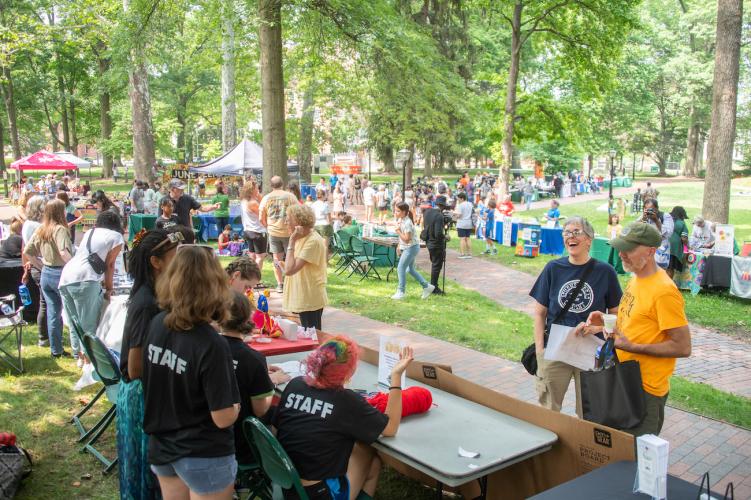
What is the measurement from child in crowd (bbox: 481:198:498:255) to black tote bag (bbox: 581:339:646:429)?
13.0m

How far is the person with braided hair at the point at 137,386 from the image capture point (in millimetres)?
3447

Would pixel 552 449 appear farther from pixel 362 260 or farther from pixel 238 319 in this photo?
pixel 362 260

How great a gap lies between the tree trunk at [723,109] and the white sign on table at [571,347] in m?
11.5

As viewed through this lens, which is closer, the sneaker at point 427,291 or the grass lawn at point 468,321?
the grass lawn at point 468,321

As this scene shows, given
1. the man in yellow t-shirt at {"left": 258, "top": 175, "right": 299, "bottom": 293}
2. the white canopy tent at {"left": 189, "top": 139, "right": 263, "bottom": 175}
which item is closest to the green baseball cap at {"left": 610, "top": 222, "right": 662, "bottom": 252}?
the man in yellow t-shirt at {"left": 258, "top": 175, "right": 299, "bottom": 293}

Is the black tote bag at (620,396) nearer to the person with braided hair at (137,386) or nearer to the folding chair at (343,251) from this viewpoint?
the person with braided hair at (137,386)

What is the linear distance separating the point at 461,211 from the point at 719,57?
6.23 meters

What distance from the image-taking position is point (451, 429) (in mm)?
3611

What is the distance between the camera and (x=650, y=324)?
362 centimetres

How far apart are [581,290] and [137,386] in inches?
108

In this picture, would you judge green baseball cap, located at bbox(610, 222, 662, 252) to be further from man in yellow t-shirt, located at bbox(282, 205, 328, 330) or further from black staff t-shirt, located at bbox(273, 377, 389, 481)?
man in yellow t-shirt, located at bbox(282, 205, 328, 330)

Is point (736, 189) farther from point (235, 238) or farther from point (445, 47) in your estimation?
point (235, 238)

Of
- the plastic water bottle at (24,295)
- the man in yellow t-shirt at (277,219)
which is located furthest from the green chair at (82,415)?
the man in yellow t-shirt at (277,219)

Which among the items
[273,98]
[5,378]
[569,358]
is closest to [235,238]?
[273,98]
